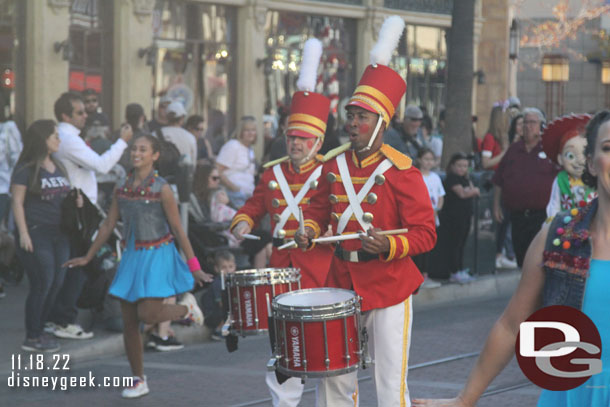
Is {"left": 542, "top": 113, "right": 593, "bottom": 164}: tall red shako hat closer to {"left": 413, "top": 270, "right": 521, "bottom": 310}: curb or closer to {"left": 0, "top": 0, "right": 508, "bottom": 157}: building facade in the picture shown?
{"left": 413, "top": 270, "right": 521, "bottom": 310}: curb

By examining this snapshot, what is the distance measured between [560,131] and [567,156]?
3.09 feet

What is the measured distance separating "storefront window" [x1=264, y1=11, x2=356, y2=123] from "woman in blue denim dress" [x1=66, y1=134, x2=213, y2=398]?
49.2 ft

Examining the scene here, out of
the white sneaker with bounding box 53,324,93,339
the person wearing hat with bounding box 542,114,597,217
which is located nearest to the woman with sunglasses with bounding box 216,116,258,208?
the white sneaker with bounding box 53,324,93,339

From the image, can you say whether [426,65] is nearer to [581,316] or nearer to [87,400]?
[87,400]

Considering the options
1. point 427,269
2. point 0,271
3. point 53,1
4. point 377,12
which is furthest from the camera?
point 377,12

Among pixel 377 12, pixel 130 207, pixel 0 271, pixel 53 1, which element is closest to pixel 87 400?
pixel 130 207

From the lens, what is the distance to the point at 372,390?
823 centimetres

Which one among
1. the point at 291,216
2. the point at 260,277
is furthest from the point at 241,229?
the point at 260,277

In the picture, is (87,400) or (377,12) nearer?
(87,400)

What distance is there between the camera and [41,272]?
934 cm

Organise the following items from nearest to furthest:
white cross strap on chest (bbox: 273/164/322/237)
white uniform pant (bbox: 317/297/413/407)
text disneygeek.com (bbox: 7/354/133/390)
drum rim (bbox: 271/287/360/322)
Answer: drum rim (bbox: 271/287/360/322)
white uniform pant (bbox: 317/297/413/407)
white cross strap on chest (bbox: 273/164/322/237)
text disneygeek.com (bbox: 7/354/133/390)

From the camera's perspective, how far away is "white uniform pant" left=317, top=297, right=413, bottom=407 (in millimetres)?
5934

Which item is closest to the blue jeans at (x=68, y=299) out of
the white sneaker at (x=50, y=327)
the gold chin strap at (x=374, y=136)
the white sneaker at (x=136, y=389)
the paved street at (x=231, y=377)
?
the white sneaker at (x=50, y=327)

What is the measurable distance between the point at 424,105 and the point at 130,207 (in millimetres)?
21989
